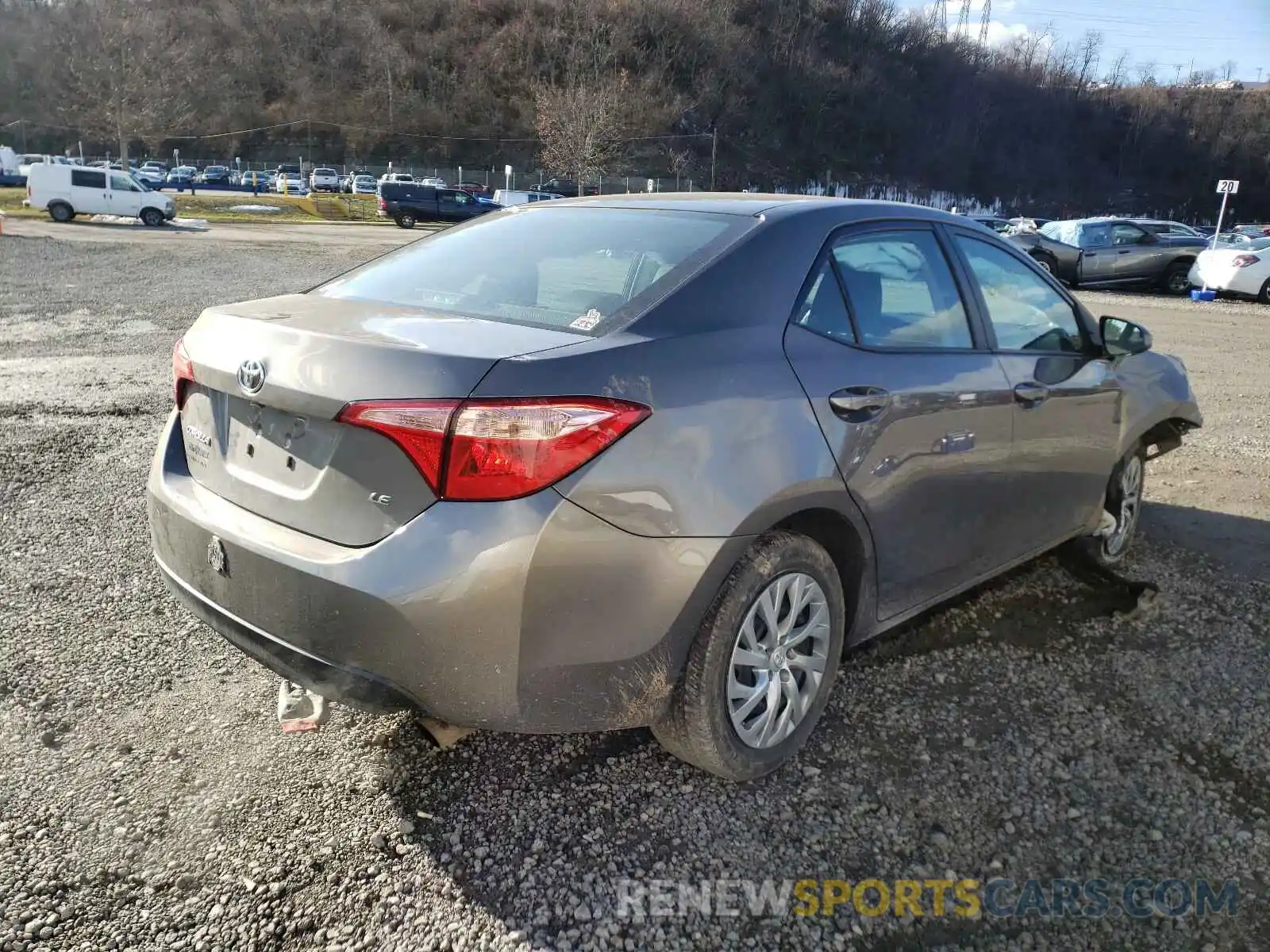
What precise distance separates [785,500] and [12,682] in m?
2.59

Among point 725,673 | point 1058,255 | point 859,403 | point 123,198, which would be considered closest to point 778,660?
point 725,673

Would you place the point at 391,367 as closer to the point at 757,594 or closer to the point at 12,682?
the point at 757,594

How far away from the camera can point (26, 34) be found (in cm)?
8912

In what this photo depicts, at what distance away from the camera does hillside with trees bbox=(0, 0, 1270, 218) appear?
8975 centimetres

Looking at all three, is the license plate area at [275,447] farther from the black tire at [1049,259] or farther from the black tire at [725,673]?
the black tire at [1049,259]

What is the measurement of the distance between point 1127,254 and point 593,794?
22.1m

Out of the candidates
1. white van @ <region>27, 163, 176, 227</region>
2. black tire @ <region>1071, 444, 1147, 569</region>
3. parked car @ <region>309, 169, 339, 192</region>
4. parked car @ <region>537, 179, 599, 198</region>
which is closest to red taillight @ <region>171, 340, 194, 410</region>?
black tire @ <region>1071, 444, 1147, 569</region>

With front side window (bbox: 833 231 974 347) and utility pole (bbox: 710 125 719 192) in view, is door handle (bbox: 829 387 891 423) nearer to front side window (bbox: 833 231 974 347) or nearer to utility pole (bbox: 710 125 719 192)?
front side window (bbox: 833 231 974 347)

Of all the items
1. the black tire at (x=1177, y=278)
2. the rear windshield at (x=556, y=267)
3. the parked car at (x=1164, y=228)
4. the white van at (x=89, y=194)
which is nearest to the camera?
the rear windshield at (x=556, y=267)

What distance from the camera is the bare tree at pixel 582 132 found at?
6588 centimetres

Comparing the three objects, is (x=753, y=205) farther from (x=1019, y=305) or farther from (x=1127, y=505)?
(x=1127, y=505)

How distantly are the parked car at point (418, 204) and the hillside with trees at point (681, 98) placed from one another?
34.1 m

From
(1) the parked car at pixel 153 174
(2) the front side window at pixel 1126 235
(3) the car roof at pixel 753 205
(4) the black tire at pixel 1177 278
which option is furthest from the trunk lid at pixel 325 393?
(1) the parked car at pixel 153 174

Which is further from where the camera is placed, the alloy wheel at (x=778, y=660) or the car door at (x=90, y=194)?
the car door at (x=90, y=194)
